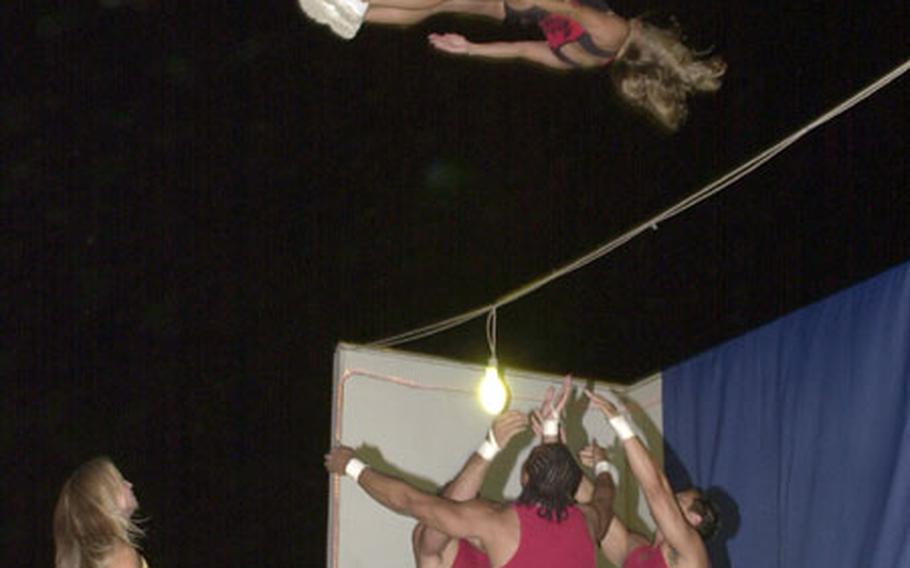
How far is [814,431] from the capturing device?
19.5ft

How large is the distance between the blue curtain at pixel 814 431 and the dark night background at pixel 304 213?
0.30 m

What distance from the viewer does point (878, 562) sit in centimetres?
532

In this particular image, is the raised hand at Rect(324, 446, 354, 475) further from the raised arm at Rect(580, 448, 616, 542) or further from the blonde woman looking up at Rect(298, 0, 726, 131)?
the blonde woman looking up at Rect(298, 0, 726, 131)

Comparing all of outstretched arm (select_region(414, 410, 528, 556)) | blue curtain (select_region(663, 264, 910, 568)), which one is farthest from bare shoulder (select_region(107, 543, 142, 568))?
blue curtain (select_region(663, 264, 910, 568))

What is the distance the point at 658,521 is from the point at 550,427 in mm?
616

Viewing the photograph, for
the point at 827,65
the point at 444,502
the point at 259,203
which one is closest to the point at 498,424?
the point at 444,502

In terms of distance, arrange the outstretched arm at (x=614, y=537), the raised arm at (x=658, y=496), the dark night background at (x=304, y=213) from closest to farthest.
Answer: the dark night background at (x=304, y=213) < the raised arm at (x=658, y=496) < the outstretched arm at (x=614, y=537)

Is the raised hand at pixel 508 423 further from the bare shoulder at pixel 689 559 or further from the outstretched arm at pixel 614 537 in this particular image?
the bare shoulder at pixel 689 559

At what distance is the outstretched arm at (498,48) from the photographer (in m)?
4.24

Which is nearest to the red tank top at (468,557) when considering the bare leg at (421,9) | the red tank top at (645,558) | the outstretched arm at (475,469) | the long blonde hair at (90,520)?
the outstretched arm at (475,469)

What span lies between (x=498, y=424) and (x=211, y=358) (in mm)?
1702

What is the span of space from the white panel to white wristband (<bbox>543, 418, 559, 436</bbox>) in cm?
174

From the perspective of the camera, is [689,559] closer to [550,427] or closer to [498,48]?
[550,427]

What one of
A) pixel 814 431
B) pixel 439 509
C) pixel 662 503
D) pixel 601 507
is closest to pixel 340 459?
pixel 439 509
